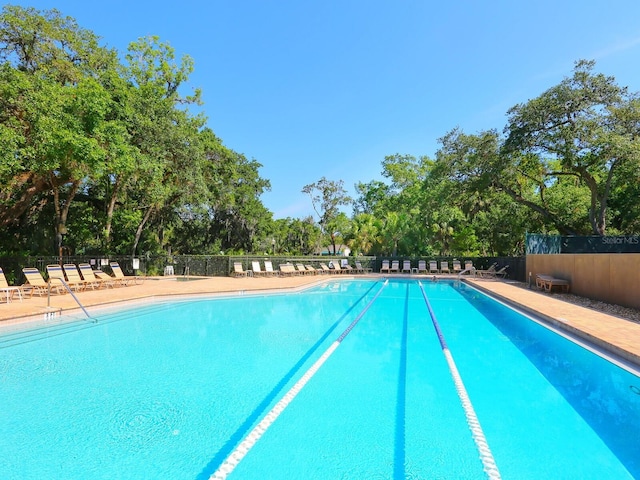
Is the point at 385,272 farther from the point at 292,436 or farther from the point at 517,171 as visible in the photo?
the point at 292,436

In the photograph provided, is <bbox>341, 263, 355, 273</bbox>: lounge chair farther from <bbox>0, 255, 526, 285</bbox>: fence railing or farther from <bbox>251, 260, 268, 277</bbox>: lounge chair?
<bbox>251, 260, 268, 277</bbox>: lounge chair


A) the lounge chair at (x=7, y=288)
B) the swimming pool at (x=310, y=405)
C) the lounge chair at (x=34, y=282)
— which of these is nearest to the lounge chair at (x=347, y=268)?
the swimming pool at (x=310, y=405)

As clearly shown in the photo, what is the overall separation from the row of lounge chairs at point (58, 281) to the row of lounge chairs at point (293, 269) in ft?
21.8

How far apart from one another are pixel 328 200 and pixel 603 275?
2782 cm

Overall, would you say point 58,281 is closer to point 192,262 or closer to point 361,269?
point 192,262

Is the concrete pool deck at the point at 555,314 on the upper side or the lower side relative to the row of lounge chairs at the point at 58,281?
lower

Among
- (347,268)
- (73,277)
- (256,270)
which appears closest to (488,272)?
(347,268)

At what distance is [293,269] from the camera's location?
2214 cm

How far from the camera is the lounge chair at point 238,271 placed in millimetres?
20516

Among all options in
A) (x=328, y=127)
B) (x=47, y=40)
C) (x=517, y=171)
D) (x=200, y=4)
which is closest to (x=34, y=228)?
(x=47, y=40)

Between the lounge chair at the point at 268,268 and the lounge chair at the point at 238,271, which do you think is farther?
the lounge chair at the point at 268,268

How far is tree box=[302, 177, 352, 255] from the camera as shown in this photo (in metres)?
36.4

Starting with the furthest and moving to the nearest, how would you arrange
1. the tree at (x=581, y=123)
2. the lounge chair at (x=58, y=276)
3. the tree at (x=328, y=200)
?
1. the tree at (x=328, y=200)
2. the tree at (x=581, y=123)
3. the lounge chair at (x=58, y=276)

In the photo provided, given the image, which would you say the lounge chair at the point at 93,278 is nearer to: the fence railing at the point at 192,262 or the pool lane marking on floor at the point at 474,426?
the fence railing at the point at 192,262
